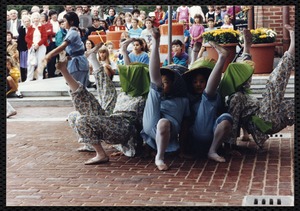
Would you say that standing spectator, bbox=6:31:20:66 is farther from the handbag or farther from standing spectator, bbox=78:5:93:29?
standing spectator, bbox=78:5:93:29

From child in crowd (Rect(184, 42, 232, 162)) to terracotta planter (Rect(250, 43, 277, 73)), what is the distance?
660 centimetres

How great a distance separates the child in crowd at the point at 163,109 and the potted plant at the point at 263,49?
7087mm

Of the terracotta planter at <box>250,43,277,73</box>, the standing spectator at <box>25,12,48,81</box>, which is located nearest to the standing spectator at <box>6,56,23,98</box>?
the standing spectator at <box>25,12,48,81</box>

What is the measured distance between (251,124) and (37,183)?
9.53 feet

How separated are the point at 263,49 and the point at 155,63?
25.5 ft

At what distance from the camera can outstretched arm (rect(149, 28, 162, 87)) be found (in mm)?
8392

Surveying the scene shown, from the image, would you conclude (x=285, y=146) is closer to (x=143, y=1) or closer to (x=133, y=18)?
(x=143, y=1)

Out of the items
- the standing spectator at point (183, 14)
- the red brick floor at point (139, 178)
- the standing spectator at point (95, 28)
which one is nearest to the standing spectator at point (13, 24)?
the standing spectator at point (95, 28)

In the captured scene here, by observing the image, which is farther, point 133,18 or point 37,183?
point 133,18

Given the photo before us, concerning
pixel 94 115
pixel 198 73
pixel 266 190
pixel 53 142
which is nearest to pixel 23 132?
pixel 53 142

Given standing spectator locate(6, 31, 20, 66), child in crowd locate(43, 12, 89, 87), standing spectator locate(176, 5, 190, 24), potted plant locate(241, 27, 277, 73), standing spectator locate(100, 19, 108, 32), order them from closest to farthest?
child in crowd locate(43, 12, 89, 87), potted plant locate(241, 27, 277, 73), standing spectator locate(6, 31, 20, 66), standing spectator locate(100, 19, 108, 32), standing spectator locate(176, 5, 190, 24)

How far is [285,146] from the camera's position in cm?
1003

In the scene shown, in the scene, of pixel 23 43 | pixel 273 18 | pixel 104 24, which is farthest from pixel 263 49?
pixel 23 43

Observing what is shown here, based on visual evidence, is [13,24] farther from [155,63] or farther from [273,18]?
[155,63]
